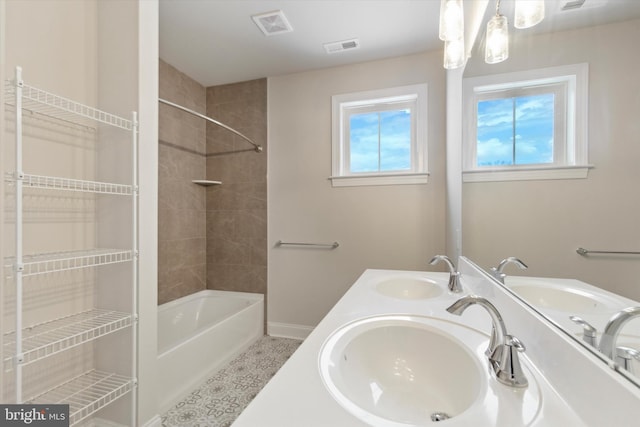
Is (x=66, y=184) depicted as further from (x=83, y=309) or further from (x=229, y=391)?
(x=229, y=391)

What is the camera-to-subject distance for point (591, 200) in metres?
0.60

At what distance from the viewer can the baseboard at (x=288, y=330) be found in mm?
2627

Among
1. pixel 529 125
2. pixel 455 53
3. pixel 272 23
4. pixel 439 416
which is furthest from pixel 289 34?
pixel 439 416

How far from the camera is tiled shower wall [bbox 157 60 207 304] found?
8.02 ft

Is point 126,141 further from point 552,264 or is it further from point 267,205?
point 552,264

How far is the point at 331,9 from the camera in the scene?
1810 mm

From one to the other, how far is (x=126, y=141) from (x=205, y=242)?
1.63m

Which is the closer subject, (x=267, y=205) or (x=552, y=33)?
(x=552, y=33)

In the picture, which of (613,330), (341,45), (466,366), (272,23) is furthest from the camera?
(341,45)

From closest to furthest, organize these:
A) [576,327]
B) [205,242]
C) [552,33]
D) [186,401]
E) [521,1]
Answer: [576,327] < [552,33] < [521,1] < [186,401] < [205,242]

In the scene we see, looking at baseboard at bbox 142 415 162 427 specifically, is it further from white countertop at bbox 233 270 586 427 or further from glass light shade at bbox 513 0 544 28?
glass light shade at bbox 513 0 544 28

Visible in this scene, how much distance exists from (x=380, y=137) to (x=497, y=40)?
1.51 metres

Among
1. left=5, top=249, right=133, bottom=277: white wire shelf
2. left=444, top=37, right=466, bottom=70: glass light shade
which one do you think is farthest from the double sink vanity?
left=5, top=249, right=133, bottom=277: white wire shelf

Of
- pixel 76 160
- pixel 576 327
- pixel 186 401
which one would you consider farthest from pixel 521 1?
pixel 186 401
